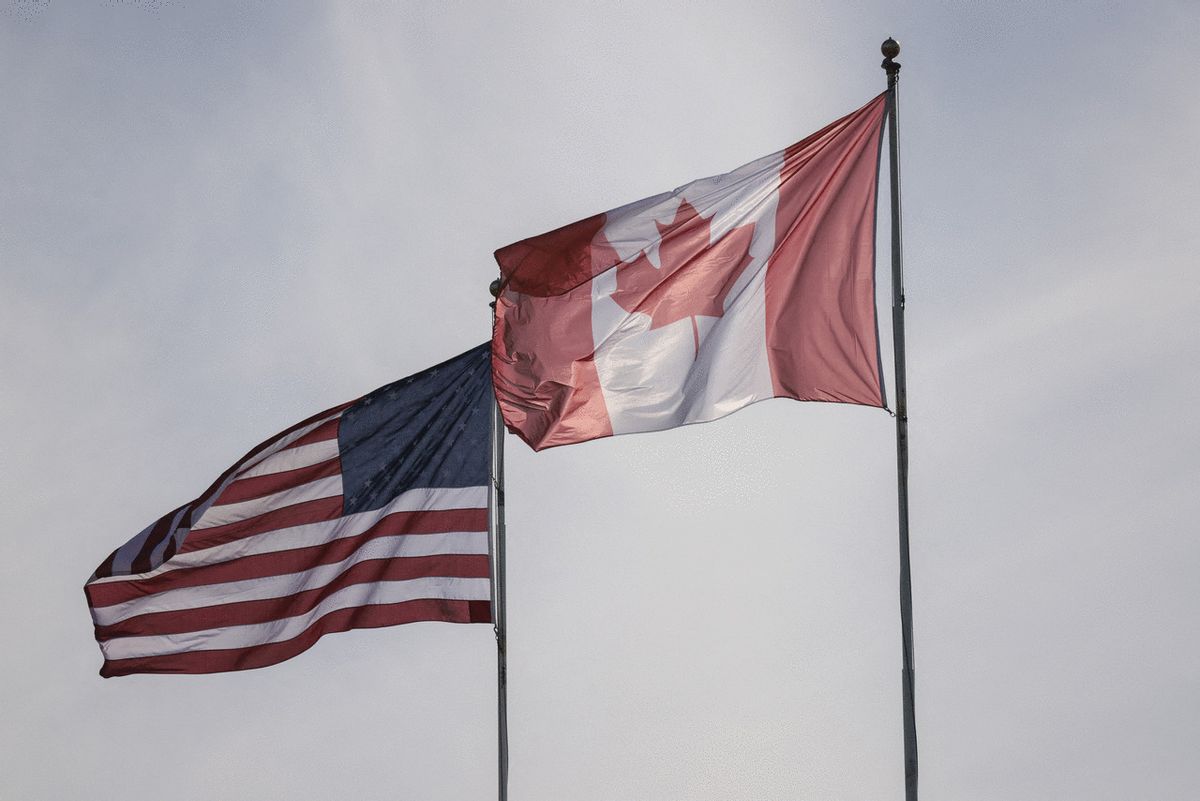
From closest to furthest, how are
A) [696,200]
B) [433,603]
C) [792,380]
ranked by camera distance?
[792,380] → [696,200] → [433,603]

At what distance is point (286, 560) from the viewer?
2542 cm

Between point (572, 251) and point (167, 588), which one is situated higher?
point (572, 251)

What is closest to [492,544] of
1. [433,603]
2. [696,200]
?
[433,603]

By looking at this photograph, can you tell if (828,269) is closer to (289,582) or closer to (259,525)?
(289,582)

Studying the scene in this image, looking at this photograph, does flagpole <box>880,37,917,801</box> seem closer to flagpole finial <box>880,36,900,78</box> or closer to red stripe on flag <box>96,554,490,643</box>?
flagpole finial <box>880,36,900,78</box>

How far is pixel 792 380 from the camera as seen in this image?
67.9ft

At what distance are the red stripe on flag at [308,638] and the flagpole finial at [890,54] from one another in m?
8.96

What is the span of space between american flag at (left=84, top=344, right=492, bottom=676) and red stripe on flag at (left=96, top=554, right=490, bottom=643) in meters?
0.01

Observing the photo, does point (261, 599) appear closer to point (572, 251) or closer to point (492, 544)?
point (492, 544)

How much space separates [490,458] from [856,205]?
6.92 m

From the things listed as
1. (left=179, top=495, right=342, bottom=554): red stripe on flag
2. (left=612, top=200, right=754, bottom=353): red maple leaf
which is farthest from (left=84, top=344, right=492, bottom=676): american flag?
(left=612, top=200, right=754, bottom=353): red maple leaf

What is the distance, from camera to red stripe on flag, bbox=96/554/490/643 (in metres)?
25.0

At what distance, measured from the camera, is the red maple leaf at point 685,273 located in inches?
851

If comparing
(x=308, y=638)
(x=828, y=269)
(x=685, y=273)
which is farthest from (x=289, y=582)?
(x=828, y=269)
